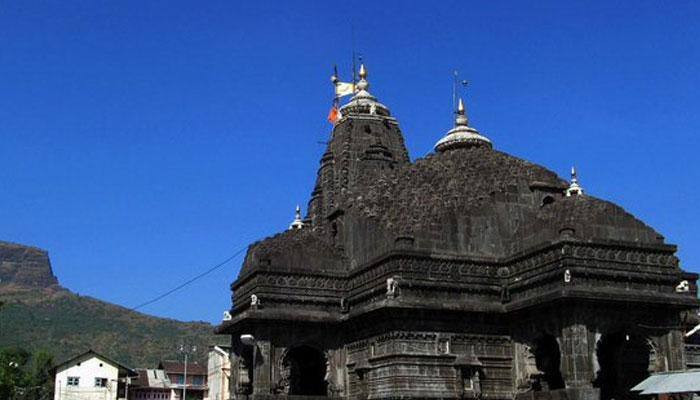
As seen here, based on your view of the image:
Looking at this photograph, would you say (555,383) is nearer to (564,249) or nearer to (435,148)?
(564,249)

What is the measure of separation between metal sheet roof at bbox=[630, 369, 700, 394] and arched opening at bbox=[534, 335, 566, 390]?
17.3 ft

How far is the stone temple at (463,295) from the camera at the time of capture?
91.3 ft

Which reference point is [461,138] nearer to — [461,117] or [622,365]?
[461,117]

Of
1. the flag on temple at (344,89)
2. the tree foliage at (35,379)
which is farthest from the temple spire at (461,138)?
the tree foliage at (35,379)

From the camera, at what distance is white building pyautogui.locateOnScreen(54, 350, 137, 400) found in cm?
6481

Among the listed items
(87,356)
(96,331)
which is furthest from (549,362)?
(96,331)

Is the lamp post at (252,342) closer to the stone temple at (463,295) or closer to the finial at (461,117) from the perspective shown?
the stone temple at (463,295)

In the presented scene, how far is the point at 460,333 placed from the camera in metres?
29.7

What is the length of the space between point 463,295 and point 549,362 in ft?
14.5

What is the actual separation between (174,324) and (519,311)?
382 ft

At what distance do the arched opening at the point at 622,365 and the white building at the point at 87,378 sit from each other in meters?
45.3

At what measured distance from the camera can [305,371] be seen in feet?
117

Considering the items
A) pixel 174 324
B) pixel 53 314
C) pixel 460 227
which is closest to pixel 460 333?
pixel 460 227

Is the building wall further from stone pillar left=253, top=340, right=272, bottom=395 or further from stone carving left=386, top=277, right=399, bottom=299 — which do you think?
stone carving left=386, top=277, right=399, bottom=299
